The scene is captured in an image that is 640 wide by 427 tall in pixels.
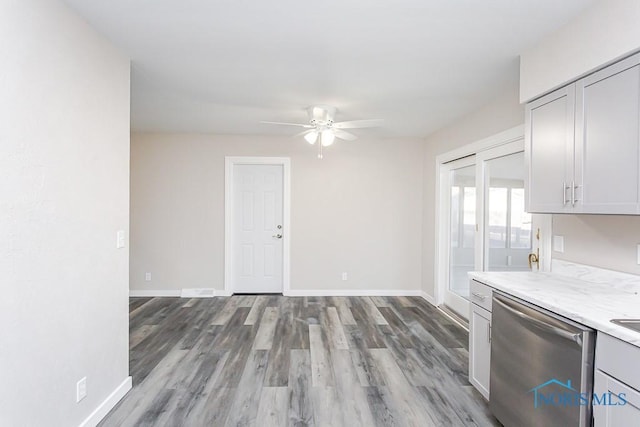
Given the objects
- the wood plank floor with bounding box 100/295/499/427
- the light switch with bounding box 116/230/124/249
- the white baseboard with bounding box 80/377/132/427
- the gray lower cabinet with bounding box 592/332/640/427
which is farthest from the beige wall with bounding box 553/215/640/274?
the white baseboard with bounding box 80/377/132/427

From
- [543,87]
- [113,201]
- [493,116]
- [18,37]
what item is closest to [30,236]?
[113,201]

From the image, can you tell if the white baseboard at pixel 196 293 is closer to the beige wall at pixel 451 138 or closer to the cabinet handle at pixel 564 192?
the beige wall at pixel 451 138

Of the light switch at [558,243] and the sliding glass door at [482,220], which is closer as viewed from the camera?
the light switch at [558,243]

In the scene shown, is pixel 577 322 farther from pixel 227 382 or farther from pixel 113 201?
pixel 113 201

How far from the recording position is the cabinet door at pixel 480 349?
2156mm

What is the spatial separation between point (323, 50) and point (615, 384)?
2.40 m

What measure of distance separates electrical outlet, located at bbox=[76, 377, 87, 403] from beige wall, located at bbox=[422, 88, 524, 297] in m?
3.75

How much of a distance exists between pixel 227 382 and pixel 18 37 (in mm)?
2474

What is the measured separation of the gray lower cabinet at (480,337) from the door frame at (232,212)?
303cm

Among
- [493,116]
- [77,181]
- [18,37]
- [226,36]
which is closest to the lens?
[18,37]

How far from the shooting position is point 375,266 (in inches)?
197

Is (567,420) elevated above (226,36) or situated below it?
below

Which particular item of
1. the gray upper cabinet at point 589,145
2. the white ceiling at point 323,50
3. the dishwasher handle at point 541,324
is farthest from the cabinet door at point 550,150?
the dishwasher handle at point 541,324

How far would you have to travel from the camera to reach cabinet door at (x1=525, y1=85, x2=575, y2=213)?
190cm
